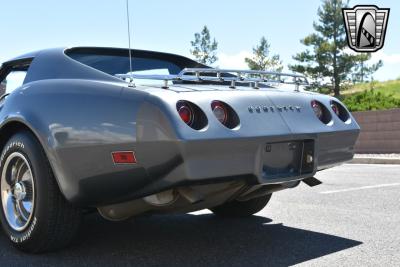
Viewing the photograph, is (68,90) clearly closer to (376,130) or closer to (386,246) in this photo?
(386,246)

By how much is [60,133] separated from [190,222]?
1.55m

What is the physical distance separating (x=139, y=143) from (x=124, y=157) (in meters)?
0.13

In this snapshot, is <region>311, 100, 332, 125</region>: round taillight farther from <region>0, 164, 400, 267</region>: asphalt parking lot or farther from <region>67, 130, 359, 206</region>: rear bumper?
<region>0, 164, 400, 267</region>: asphalt parking lot

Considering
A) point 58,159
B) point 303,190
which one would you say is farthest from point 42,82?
point 303,190

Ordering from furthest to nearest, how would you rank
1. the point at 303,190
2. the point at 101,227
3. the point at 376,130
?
the point at 376,130 → the point at 303,190 → the point at 101,227

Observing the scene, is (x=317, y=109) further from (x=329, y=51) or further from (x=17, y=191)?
(x=329, y=51)

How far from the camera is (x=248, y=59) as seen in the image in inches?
2285

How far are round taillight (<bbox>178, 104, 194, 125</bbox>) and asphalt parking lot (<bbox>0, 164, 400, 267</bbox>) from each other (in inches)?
31.7

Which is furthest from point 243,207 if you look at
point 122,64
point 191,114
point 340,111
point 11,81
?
point 11,81

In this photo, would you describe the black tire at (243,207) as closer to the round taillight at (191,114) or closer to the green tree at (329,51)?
the round taillight at (191,114)

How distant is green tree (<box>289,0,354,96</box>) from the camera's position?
1959 inches

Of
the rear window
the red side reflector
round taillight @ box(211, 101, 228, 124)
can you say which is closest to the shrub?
the rear window

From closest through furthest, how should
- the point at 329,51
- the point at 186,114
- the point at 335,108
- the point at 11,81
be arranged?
the point at 186,114 → the point at 335,108 → the point at 11,81 → the point at 329,51

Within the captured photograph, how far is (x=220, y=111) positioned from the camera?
295 centimetres
